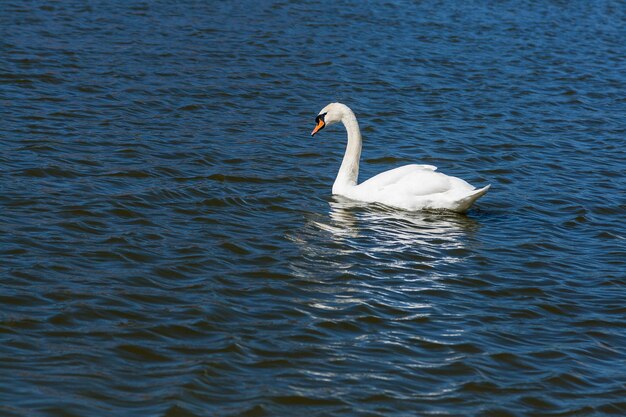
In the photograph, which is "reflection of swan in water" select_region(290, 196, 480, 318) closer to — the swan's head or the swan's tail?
the swan's tail

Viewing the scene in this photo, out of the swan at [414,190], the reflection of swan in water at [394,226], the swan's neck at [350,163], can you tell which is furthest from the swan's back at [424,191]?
the swan's neck at [350,163]

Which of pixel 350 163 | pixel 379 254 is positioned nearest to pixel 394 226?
pixel 379 254

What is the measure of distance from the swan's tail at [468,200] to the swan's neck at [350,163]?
1.34m

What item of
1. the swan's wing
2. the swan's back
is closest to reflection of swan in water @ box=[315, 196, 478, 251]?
the swan's back

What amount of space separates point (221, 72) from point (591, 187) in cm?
699

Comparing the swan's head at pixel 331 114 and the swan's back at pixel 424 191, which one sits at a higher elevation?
the swan's head at pixel 331 114

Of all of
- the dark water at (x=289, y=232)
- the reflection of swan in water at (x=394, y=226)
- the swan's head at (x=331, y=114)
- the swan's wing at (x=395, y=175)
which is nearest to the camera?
the dark water at (x=289, y=232)

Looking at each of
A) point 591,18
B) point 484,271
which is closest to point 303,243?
point 484,271

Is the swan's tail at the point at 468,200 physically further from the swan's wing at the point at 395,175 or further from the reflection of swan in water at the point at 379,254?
the swan's wing at the point at 395,175

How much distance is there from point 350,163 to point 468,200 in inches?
68.2

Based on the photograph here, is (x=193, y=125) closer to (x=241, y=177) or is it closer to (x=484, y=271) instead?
(x=241, y=177)

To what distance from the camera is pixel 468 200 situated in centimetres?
1158

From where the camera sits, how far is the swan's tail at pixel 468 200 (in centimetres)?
1140

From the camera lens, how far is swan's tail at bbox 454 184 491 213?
11.4 meters
